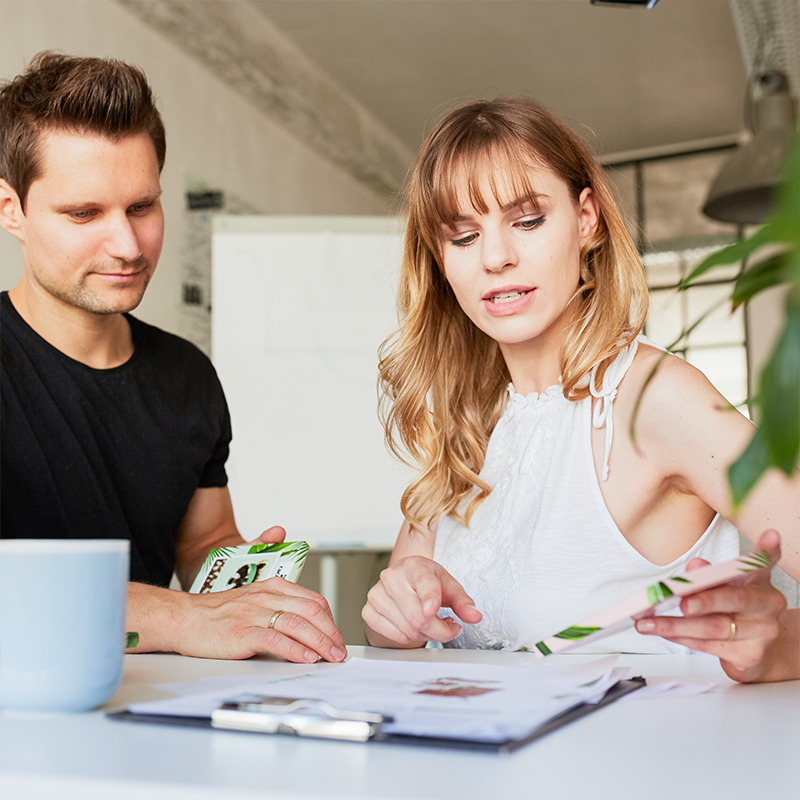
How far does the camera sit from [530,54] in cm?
406

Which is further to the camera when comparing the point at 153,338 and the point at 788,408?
the point at 153,338

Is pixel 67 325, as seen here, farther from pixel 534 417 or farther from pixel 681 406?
pixel 681 406

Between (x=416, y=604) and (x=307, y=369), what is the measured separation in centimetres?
187

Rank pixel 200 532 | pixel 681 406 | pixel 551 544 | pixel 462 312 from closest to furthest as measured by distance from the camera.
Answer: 1. pixel 681 406
2. pixel 551 544
3. pixel 462 312
4. pixel 200 532

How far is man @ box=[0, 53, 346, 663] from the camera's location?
132 centimetres

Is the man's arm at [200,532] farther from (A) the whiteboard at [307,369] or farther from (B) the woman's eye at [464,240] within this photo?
(A) the whiteboard at [307,369]

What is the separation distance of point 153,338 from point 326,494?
117 cm

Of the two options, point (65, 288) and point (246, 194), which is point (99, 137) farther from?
point (246, 194)

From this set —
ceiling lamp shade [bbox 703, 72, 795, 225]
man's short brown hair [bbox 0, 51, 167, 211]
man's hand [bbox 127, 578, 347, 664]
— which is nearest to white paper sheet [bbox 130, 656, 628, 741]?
man's hand [bbox 127, 578, 347, 664]

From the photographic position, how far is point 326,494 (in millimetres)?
2629

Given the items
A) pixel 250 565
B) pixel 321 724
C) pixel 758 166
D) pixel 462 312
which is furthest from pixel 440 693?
pixel 758 166

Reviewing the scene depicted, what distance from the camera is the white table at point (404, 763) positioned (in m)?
0.39

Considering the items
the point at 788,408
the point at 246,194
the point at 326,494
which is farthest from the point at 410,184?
the point at 246,194

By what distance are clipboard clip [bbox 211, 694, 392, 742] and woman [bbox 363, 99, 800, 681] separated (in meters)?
0.39
